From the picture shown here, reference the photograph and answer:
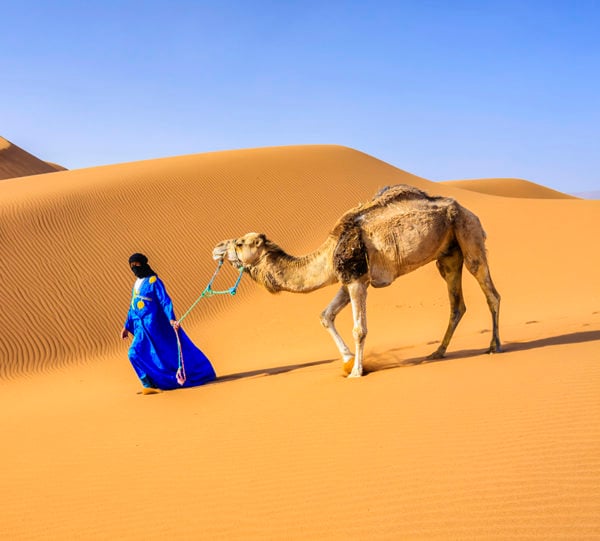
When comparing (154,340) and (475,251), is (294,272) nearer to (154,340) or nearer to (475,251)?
(154,340)

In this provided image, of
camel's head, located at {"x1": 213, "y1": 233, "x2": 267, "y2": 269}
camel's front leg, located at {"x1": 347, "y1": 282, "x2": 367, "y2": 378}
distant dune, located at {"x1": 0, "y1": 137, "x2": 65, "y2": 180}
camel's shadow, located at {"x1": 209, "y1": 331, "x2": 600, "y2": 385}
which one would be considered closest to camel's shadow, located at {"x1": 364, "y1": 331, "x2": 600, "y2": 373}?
camel's shadow, located at {"x1": 209, "y1": 331, "x2": 600, "y2": 385}

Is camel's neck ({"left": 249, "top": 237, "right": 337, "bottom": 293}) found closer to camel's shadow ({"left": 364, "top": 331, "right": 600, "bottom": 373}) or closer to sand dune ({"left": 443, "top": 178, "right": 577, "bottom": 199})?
camel's shadow ({"left": 364, "top": 331, "right": 600, "bottom": 373})

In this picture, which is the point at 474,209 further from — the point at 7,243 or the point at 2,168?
the point at 2,168

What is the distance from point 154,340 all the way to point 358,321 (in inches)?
102

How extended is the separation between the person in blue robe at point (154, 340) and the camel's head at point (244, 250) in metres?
1.06

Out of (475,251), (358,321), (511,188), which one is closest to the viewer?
(358,321)

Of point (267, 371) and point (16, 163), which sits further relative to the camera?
point (16, 163)

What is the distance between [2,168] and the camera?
4784 centimetres

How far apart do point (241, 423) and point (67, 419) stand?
2.15 metres

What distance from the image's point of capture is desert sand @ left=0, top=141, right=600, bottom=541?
3.03m

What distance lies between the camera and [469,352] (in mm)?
7051

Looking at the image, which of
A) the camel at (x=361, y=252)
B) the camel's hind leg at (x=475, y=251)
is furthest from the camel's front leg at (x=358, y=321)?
the camel's hind leg at (x=475, y=251)

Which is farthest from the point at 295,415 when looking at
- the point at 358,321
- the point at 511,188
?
the point at 511,188

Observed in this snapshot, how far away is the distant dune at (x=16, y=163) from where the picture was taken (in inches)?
1898
